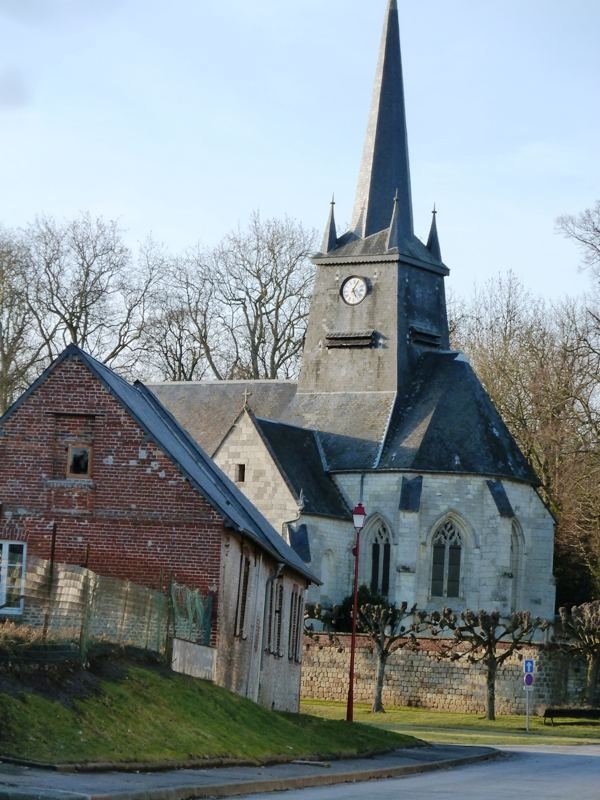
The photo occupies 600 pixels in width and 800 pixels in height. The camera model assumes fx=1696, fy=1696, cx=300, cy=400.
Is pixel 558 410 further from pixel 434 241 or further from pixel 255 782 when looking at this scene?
pixel 255 782

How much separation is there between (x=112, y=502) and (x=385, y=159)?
3655cm

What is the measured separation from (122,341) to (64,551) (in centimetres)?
4399

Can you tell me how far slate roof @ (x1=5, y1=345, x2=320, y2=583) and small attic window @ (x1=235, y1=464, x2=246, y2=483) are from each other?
24984mm

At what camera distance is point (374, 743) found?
91.2ft

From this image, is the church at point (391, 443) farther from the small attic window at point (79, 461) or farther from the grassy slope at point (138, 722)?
the grassy slope at point (138, 722)

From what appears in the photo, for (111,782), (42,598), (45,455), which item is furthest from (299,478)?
(111,782)

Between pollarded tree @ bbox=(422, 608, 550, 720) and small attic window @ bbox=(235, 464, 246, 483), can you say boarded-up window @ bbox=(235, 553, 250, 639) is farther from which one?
small attic window @ bbox=(235, 464, 246, 483)

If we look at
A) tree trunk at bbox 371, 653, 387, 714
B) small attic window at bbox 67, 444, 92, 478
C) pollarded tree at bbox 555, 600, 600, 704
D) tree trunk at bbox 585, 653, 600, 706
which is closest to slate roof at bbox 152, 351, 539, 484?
pollarded tree at bbox 555, 600, 600, 704

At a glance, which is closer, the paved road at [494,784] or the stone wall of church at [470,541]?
the paved road at [494,784]

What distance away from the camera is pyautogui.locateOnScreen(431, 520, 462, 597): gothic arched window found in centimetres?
5844

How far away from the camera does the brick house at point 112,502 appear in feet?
89.8

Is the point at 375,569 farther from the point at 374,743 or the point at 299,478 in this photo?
the point at 374,743

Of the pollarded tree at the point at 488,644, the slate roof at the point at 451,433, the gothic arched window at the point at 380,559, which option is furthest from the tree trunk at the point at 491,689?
the slate roof at the point at 451,433

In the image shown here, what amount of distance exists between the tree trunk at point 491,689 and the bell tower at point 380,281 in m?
16.5
